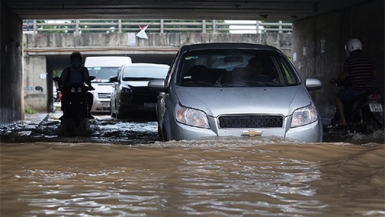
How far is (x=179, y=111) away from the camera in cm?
833

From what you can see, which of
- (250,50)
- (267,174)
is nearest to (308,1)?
(250,50)

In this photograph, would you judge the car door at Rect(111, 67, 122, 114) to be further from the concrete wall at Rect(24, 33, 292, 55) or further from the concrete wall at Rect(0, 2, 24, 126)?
the concrete wall at Rect(24, 33, 292, 55)

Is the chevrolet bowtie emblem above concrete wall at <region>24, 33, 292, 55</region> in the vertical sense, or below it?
below

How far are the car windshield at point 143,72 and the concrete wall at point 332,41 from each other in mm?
4730

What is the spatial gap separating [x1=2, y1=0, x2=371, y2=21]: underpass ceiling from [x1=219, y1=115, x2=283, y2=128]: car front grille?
10.7 meters

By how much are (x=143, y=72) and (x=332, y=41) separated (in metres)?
5.53

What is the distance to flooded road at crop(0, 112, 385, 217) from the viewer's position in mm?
4648

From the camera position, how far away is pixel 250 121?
8.15 metres

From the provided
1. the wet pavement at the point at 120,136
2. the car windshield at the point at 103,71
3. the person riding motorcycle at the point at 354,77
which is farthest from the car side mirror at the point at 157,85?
the car windshield at the point at 103,71

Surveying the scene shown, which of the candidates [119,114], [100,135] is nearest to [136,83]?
[119,114]

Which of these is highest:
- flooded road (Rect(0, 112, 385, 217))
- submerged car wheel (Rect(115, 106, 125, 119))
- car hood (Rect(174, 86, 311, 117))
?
car hood (Rect(174, 86, 311, 117))

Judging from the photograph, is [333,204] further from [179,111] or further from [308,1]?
[308,1]

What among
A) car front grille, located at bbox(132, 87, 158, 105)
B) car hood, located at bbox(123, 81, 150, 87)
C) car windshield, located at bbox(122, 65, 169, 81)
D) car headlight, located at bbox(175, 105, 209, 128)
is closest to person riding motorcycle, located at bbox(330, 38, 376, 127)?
car headlight, located at bbox(175, 105, 209, 128)

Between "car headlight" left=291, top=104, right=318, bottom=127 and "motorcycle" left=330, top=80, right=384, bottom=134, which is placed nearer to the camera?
"car headlight" left=291, top=104, right=318, bottom=127
